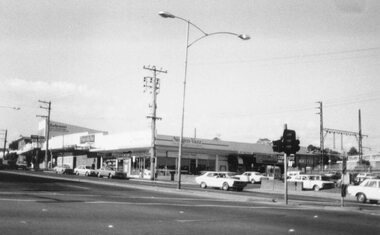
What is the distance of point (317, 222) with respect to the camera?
1315cm

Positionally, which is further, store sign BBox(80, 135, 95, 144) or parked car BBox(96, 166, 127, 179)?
store sign BBox(80, 135, 95, 144)

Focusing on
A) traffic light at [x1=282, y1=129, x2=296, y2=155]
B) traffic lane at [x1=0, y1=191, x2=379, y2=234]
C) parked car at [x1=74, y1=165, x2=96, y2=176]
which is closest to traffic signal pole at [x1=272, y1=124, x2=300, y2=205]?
traffic light at [x1=282, y1=129, x2=296, y2=155]

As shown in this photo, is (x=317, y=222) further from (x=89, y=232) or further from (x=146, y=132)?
(x=146, y=132)

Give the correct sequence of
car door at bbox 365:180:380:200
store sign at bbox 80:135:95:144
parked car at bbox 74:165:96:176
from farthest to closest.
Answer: store sign at bbox 80:135:95:144 < parked car at bbox 74:165:96:176 < car door at bbox 365:180:380:200

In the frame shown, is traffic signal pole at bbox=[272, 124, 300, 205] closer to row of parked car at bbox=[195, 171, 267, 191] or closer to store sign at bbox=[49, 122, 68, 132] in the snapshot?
row of parked car at bbox=[195, 171, 267, 191]

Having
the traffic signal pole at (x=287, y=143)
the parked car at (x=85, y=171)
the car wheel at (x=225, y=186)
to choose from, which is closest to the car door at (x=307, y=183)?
the car wheel at (x=225, y=186)

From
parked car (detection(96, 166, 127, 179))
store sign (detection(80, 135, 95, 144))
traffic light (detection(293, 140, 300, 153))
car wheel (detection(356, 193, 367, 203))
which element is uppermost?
store sign (detection(80, 135, 95, 144))

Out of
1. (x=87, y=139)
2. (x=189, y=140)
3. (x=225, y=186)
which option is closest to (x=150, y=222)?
(x=225, y=186)

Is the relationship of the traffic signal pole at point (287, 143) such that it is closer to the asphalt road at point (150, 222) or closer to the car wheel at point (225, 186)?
the asphalt road at point (150, 222)

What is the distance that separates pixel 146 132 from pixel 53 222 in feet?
150

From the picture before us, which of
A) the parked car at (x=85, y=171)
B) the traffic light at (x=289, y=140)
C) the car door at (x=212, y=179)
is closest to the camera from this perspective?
the traffic light at (x=289, y=140)

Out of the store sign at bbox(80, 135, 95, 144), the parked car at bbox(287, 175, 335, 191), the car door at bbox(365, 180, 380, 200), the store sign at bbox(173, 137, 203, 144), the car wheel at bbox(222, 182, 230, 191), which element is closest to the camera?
the car door at bbox(365, 180, 380, 200)

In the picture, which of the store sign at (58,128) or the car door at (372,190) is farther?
the store sign at (58,128)

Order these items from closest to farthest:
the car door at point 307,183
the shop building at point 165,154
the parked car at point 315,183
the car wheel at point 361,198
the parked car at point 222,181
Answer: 1. the car wheel at point 361,198
2. the parked car at point 222,181
3. the parked car at point 315,183
4. the car door at point 307,183
5. the shop building at point 165,154
